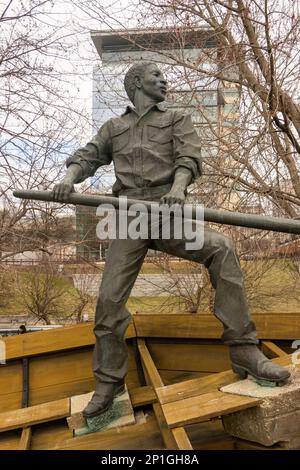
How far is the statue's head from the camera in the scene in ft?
10.0

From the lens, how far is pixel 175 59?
6.55 meters

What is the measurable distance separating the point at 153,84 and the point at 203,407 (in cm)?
198

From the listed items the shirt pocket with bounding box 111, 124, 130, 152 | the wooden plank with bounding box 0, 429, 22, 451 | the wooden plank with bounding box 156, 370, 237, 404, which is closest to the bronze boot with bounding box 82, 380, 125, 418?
the wooden plank with bounding box 156, 370, 237, 404

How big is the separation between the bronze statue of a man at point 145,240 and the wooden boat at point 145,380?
0.78ft

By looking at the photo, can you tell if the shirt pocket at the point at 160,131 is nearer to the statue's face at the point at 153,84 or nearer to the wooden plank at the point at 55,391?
the statue's face at the point at 153,84

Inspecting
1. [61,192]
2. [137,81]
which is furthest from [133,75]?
[61,192]

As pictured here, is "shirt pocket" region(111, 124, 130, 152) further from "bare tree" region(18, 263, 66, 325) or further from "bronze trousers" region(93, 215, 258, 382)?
"bare tree" region(18, 263, 66, 325)

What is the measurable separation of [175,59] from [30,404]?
4.95 meters

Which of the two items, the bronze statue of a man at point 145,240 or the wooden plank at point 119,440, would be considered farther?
the bronze statue of a man at point 145,240

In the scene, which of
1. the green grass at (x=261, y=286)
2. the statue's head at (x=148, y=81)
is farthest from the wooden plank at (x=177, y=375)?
the green grass at (x=261, y=286)

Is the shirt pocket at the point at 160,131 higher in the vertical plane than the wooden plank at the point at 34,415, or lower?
higher

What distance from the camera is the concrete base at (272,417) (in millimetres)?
2340

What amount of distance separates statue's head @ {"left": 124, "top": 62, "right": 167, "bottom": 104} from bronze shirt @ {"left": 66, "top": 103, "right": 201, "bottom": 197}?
0.27ft

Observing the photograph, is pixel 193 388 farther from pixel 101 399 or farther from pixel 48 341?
pixel 48 341
